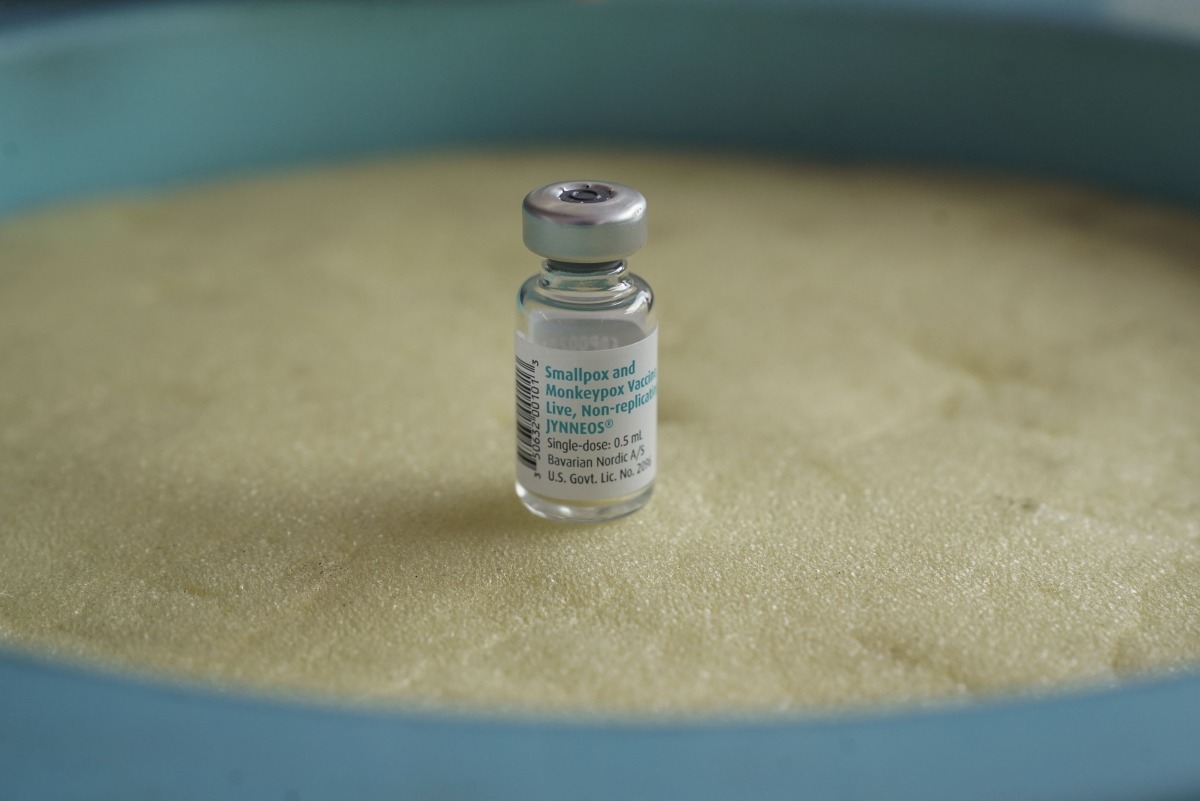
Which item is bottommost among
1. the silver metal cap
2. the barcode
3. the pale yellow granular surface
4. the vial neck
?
the pale yellow granular surface

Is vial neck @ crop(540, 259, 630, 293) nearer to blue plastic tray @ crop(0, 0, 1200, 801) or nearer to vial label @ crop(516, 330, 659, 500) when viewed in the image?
vial label @ crop(516, 330, 659, 500)

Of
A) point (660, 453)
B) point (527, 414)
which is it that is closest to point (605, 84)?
point (660, 453)

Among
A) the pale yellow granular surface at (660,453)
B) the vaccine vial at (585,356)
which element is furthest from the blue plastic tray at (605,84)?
the vaccine vial at (585,356)

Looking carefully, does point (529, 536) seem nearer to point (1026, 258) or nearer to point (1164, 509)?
point (1164, 509)

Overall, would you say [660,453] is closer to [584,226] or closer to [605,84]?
[584,226]

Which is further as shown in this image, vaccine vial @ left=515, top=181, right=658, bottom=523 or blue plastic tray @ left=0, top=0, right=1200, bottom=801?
blue plastic tray @ left=0, top=0, right=1200, bottom=801

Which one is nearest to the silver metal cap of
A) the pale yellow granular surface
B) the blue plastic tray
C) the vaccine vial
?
the vaccine vial

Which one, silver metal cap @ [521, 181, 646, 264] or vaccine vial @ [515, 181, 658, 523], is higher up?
silver metal cap @ [521, 181, 646, 264]

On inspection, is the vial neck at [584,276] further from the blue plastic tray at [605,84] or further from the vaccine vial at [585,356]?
the blue plastic tray at [605,84]
